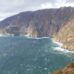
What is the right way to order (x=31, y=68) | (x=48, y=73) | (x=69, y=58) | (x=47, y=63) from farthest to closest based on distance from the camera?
(x=69, y=58) < (x=47, y=63) < (x=31, y=68) < (x=48, y=73)

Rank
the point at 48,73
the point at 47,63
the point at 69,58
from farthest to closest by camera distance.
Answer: the point at 69,58
the point at 47,63
the point at 48,73

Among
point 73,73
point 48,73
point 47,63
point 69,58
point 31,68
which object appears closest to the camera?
point 73,73

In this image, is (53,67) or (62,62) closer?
(53,67)

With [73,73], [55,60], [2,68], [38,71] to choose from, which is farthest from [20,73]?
[73,73]

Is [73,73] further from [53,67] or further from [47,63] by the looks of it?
[47,63]

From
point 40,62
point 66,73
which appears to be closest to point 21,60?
point 40,62

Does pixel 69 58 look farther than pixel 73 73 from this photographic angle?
Yes

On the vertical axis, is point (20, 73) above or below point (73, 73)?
below

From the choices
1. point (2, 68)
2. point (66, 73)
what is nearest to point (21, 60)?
point (2, 68)

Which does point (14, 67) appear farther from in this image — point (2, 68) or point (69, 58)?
point (69, 58)
